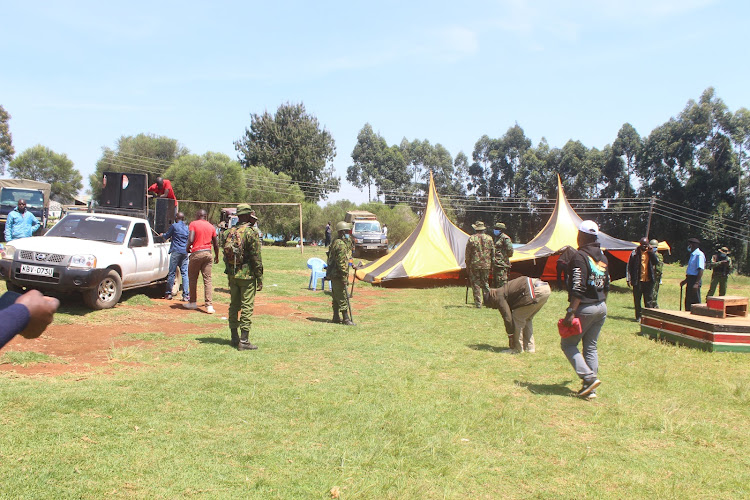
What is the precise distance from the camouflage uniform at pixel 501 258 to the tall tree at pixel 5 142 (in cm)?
5906

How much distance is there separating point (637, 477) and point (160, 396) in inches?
169

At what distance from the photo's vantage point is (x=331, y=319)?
11031mm

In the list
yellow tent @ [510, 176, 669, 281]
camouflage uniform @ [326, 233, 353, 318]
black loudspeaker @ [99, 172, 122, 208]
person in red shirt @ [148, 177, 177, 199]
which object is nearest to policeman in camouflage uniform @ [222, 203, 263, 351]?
camouflage uniform @ [326, 233, 353, 318]

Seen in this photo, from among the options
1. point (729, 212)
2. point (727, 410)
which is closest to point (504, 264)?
point (727, 410)

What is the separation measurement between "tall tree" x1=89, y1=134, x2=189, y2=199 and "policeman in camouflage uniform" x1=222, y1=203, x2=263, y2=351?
47.9 meters

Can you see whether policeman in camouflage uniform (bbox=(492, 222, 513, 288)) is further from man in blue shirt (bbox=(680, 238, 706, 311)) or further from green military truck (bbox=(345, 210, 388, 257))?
green military truck (bbox=(345, 210, 388, 257))

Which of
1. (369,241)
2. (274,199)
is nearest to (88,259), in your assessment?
(369,241)

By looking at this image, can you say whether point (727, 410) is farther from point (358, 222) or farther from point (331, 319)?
point (358, 222)

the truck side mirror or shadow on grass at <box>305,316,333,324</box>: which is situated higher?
the truck side mirror

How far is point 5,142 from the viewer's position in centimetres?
5562

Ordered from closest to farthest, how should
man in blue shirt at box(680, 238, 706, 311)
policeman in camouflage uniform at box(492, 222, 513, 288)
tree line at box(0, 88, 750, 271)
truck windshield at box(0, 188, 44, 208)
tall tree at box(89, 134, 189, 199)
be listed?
man in blue shirt at box(680, 238, 706, 311) → policeman in camouflage uniform at box(492, 222, 513, 288) → truck windshield at box(0, 188, 44, 208) → tree line at box(0, 88, 750, 271) → tall tree at box(89, 134, 189, 199)

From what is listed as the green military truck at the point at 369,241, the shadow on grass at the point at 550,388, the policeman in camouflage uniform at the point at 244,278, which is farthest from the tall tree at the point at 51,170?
the shadow on grass at the point at 550,388

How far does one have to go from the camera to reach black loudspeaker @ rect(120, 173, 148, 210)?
1410 centimetres

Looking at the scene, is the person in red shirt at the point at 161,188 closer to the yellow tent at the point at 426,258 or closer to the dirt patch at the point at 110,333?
the dirt patch at the point at 110,333
